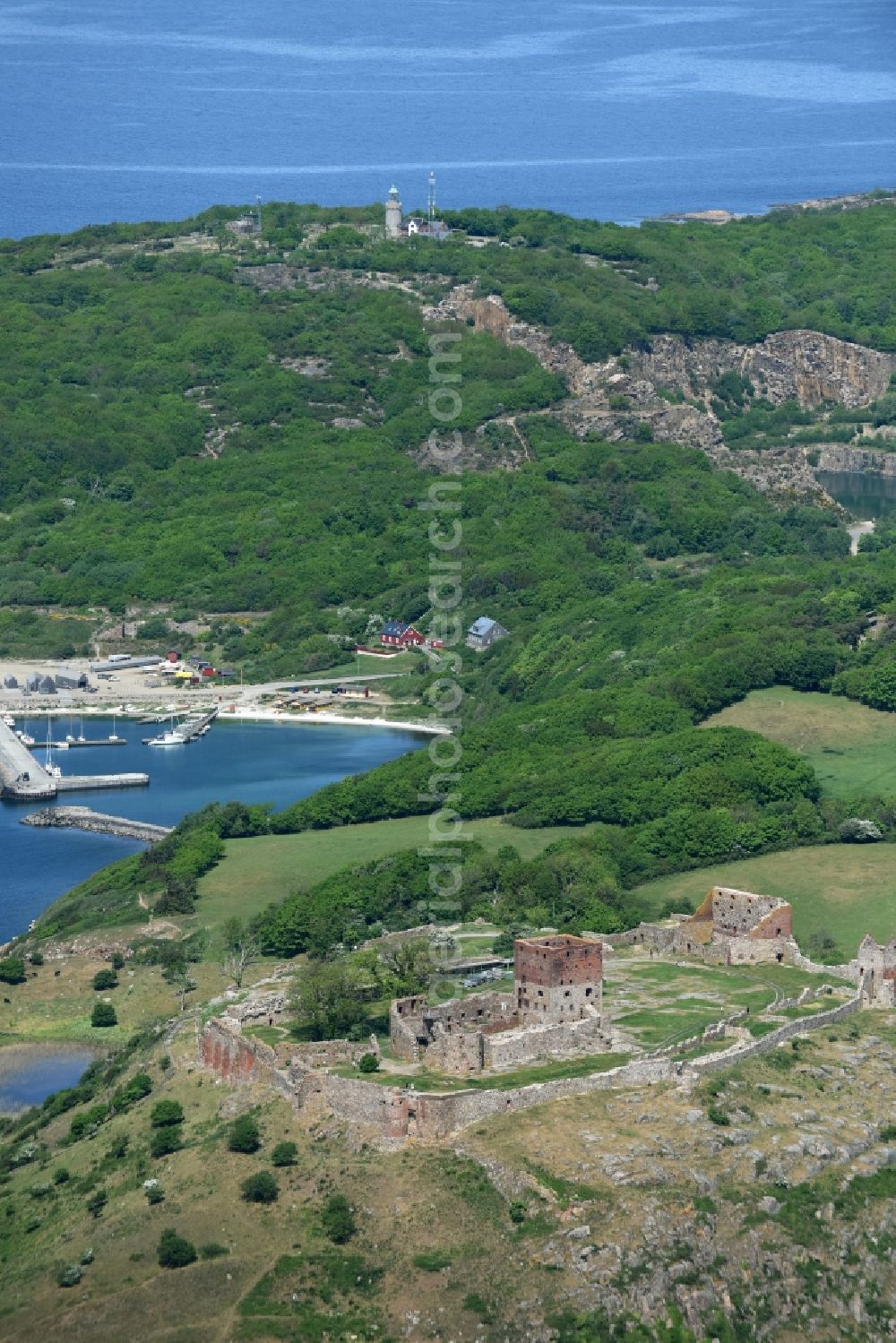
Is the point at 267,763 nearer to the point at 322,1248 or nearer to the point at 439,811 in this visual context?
the point at 439,811

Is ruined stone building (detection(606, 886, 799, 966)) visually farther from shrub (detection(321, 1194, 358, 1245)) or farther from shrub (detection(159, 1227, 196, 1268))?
shrub (detection(159, 1227, 196, 1268))

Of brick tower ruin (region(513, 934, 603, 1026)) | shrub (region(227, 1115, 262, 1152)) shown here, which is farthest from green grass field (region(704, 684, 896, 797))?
shrub (region(227, 1115, 262, 1152))

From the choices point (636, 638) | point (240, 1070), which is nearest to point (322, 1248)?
point (240, 1070)

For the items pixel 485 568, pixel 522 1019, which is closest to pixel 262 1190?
pixel 522 1019

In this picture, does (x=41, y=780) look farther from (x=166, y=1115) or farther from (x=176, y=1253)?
(x=176, y=1253)

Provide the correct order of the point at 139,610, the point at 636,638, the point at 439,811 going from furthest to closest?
1. the point at 139,610
2. the point at 636,638
3. the point at 439,811

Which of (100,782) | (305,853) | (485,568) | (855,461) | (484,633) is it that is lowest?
(100,782)
